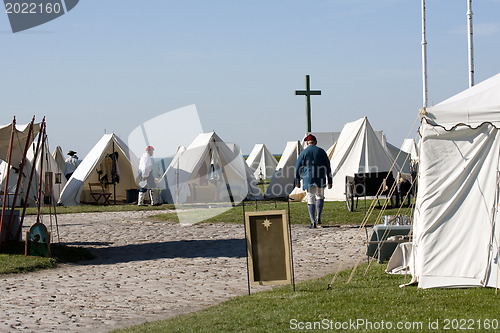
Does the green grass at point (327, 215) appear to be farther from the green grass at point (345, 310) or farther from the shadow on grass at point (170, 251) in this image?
the green grass at point (345, 310)

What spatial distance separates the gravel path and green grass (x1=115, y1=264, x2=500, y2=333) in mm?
676

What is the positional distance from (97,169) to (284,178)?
7.01 metres

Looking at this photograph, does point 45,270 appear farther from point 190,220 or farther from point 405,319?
point 190,220

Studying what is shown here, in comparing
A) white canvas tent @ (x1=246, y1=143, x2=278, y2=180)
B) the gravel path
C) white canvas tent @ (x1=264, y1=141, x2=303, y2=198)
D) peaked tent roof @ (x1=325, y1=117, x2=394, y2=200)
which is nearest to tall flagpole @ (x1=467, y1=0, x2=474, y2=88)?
peaked tent roof @ (x1=325, y1=117, x2=394, y2=200)

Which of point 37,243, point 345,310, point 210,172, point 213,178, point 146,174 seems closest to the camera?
point 345,310

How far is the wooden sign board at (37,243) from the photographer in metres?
12.1

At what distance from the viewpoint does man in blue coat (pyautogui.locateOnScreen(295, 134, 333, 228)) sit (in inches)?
612

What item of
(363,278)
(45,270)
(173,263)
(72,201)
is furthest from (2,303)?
(72,201)

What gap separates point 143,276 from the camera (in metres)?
10.3

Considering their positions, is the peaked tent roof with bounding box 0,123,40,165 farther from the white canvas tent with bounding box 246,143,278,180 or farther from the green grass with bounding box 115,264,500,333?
the white canvas tent with bounding box 246,143,278,180

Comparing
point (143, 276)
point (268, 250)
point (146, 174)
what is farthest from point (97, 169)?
point (268, 250)

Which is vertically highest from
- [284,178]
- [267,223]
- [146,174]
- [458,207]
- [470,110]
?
[470,110]

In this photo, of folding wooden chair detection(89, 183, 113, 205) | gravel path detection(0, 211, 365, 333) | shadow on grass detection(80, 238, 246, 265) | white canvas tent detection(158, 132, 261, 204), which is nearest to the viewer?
gravel path detection(0, 211, 365, 333)

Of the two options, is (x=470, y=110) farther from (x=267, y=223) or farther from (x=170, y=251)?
(x=170, y=251)
